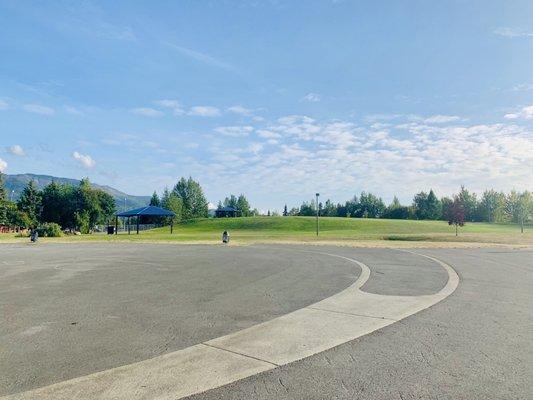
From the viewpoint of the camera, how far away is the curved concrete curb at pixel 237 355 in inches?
149

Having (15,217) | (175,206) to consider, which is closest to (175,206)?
(175,206)

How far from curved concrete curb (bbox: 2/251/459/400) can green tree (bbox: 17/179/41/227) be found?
316 ft

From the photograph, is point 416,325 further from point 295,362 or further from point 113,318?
point 113,318

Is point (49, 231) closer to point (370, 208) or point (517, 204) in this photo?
point (370, 208)

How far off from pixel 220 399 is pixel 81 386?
1.41m

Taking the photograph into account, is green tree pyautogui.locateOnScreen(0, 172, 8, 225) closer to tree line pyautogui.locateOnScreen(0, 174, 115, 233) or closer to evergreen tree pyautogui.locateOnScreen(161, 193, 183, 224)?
tree line pyautogui.locateOnScreen(0, 174, 115, 233)

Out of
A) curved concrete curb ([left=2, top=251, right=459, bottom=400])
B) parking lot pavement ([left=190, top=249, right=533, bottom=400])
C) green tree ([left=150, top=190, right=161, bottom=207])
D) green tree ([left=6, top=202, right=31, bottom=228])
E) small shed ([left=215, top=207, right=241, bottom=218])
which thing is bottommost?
curved concrete curb ([left=2, top=251, right=459, bottom=400])

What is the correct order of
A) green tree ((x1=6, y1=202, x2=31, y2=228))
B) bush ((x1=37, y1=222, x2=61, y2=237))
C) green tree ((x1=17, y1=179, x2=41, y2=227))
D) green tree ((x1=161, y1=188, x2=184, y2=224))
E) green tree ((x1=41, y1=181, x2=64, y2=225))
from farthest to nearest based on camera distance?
1. green tree ((x1=161, y1=188, x2=184, y2=224))
2. green tree ((x1=41, y1=181, x2=64, y2=225))
3. green tree ((x1=17, y1=179, x2=41, y2=227))
4. green tree ((x1=6, y1=202, x2=31, y2=228))
5. bush ((x1=37, y1=222, x2=61, y2=237))

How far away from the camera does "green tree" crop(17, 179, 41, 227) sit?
8906 centimetres

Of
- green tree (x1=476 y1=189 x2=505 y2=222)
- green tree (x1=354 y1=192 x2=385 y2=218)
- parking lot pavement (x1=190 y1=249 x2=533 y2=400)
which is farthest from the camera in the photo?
green tree (x1=354 y1=192 x2=385 y2=218)

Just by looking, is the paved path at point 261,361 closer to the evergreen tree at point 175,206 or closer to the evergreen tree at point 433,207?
the evergreen tree at point 175,206

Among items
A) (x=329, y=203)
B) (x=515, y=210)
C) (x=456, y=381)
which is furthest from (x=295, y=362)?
(x=329, y=203)

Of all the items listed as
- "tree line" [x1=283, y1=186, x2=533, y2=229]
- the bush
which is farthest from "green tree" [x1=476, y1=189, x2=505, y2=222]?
the bush

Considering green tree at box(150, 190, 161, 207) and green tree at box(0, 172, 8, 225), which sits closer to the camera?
green tree at box(0, 172, 8, 225)
